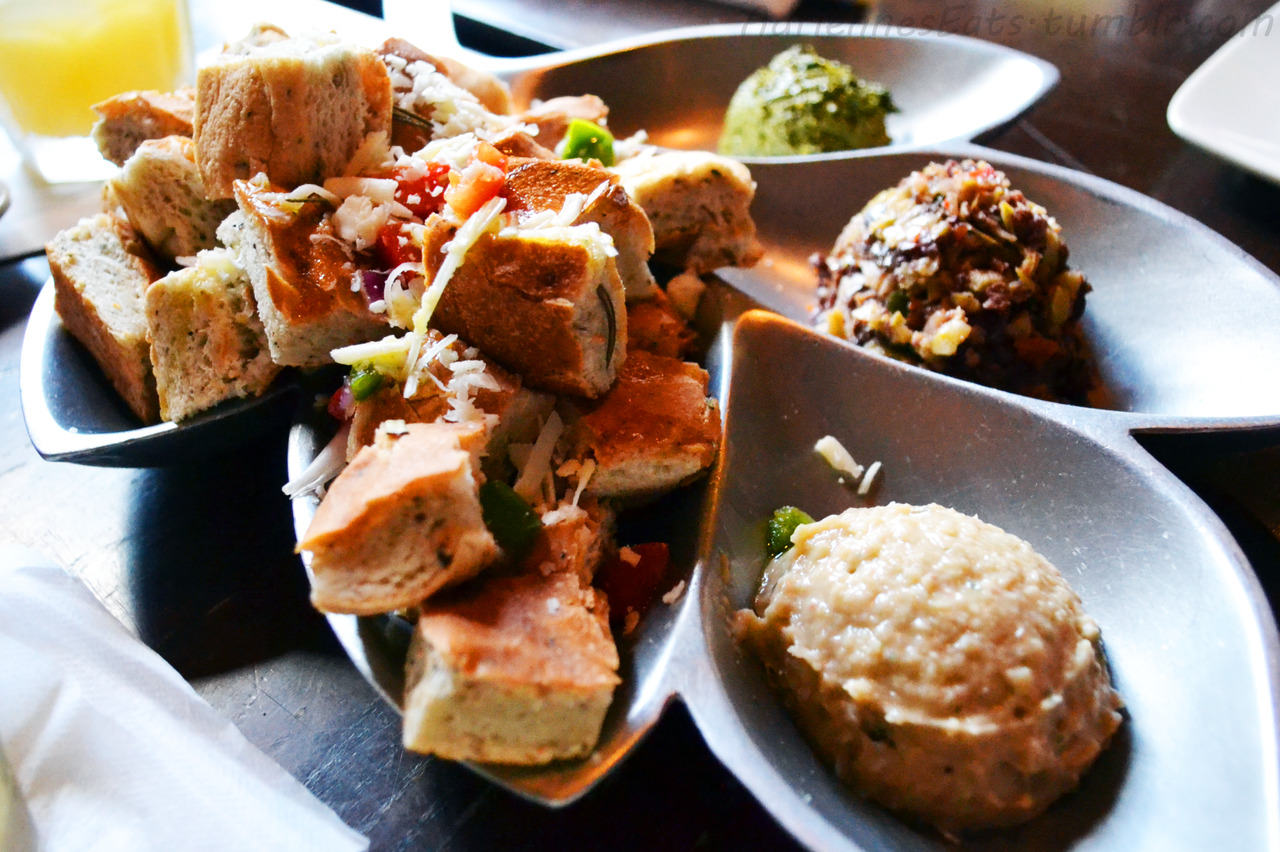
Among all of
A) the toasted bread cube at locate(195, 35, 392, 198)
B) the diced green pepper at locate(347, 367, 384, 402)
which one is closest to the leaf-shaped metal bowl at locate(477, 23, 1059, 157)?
the toasted bread cube at locate(195, 35, 392, 198)

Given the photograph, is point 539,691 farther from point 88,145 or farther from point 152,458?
point 88,145

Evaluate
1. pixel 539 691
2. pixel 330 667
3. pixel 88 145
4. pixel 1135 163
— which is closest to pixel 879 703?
pixel 539 691

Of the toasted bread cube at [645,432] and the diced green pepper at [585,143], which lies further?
the diced green pepper at [585,143]

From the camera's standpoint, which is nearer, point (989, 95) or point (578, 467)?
point (578, 467)

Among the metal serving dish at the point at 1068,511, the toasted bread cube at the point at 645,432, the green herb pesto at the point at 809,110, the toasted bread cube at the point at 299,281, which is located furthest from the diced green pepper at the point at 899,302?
the toasted bread cube at the point at 299,281

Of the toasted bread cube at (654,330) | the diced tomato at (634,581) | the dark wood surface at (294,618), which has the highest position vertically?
the toasted bread cube at (654,330)

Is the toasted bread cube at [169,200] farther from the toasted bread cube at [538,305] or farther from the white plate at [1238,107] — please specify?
the white plate at [1238,107]

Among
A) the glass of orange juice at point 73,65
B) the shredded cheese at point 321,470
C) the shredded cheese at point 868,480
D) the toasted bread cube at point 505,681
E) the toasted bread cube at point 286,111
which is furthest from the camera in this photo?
the glass of orange juice at point 73,65

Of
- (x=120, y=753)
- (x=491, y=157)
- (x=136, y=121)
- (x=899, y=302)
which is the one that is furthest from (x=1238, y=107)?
(x=120, y=753)
